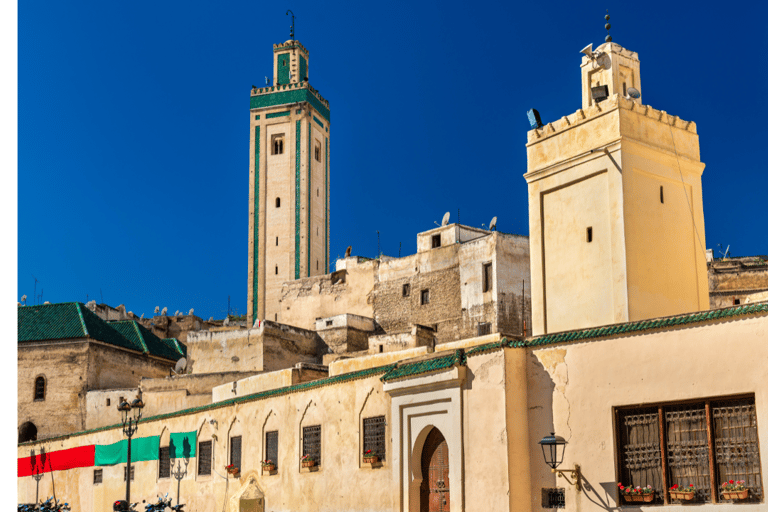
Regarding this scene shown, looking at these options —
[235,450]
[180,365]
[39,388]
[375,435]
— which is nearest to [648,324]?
[375,435]

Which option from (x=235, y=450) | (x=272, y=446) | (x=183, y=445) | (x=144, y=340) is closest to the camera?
(x=272, y=446)

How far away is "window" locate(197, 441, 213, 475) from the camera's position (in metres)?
16.1

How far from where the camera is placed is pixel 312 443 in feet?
42.9

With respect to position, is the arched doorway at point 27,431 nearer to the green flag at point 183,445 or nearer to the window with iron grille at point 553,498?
the green flag at point 183,445

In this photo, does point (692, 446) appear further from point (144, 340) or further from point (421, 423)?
point (144, 340)

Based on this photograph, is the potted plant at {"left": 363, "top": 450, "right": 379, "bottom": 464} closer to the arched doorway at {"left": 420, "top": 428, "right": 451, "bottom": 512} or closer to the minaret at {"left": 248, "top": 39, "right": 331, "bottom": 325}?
the arched doorway at {"left": 420, "top": 428, "right": 451, "bottom": 512}

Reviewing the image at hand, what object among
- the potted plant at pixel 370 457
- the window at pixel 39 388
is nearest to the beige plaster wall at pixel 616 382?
the potted plant at pixel 370 457

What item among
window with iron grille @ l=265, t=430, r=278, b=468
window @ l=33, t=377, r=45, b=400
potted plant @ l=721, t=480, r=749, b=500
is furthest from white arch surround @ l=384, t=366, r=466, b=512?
window @ l=33, t=377, r=45, b=400

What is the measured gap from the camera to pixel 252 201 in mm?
38000

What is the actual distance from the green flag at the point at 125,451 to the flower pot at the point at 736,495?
43.9 feet

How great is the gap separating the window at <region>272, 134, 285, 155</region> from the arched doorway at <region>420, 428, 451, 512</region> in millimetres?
28812

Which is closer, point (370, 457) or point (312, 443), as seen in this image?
point (370, 457)

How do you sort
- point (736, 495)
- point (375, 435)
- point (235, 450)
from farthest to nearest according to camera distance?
point (235, 450), point (375, 435), point (736, 495)

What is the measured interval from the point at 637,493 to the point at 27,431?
26.1 metres
